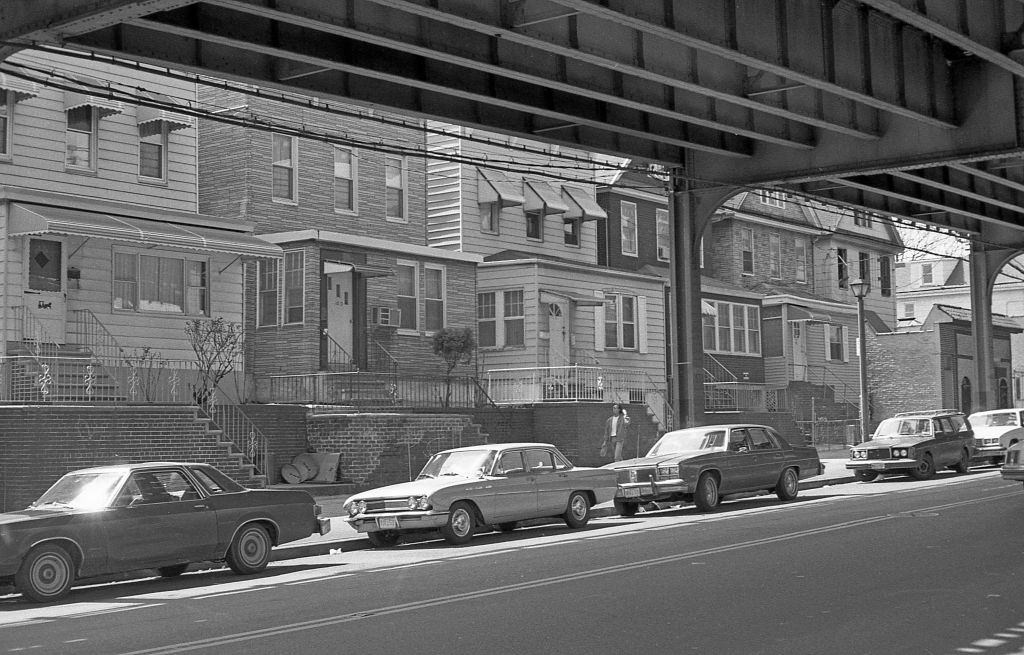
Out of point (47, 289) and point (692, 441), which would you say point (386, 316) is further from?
point (692, 441)

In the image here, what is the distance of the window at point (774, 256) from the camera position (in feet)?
170

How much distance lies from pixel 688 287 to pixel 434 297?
28.1ft

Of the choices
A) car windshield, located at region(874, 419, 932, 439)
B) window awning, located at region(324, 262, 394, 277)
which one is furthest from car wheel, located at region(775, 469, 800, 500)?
window awning, located at region(324, 262, 394, 277)

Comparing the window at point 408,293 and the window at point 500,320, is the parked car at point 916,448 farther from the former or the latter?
the window at point 408,293

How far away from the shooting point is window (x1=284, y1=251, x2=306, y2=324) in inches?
1235

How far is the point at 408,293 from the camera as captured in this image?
34.3 metres

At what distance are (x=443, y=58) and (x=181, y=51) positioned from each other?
3.85 m

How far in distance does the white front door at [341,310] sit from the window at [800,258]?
1047 inches

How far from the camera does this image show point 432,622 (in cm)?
1054

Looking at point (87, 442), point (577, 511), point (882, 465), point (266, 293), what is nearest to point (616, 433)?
point (882, 465)

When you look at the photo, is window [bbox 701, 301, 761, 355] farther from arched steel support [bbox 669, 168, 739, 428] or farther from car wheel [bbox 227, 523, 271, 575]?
car wheel [bbox 227, 523, 271, 575]

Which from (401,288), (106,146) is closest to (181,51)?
(106,146)

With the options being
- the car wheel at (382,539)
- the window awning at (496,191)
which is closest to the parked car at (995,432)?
the window awning at (496,191)

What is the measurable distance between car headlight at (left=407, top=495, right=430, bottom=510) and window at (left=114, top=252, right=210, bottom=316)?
39.7ft
